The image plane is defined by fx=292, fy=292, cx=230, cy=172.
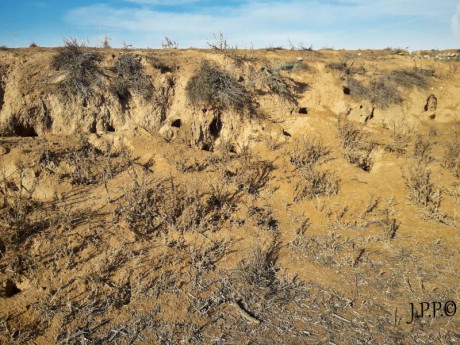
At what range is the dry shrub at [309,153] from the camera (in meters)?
7.11

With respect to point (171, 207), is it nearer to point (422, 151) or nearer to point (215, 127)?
point (215, 127)

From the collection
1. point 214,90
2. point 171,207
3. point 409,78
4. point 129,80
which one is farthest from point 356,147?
point 129,80

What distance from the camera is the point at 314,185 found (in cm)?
655

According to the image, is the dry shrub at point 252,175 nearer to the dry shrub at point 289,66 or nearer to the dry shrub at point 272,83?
the dry shrub at point 272,83

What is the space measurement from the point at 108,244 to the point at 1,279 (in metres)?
1.36

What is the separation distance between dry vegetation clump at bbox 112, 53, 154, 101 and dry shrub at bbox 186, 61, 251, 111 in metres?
1.11

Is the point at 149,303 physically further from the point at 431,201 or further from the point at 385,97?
the point at 385,97

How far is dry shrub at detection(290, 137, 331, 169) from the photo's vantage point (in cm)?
711

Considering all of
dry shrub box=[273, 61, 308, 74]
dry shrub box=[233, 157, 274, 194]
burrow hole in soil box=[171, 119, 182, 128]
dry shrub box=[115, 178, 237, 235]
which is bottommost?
dry shrub box=[115, 178, 237, 235]

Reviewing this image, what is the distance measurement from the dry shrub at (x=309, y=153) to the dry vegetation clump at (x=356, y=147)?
1.61 feet

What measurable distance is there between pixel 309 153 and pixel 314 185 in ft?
3.68

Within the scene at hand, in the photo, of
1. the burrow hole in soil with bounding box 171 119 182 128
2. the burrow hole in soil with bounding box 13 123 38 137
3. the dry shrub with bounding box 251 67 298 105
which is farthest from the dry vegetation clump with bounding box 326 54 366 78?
the burrow hole in soil with bounding box 13 123 38 137

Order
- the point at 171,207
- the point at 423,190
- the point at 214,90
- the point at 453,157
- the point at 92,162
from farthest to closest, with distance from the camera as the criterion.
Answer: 1. the point at 214,90
2. the point at 453,157
3. the point at 92,162
4. the point at 423,190
5. the point at 171,207

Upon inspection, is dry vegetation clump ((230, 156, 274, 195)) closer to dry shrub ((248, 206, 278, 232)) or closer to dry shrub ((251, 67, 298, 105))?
dry shrub ((248, 206, 278, 232))
